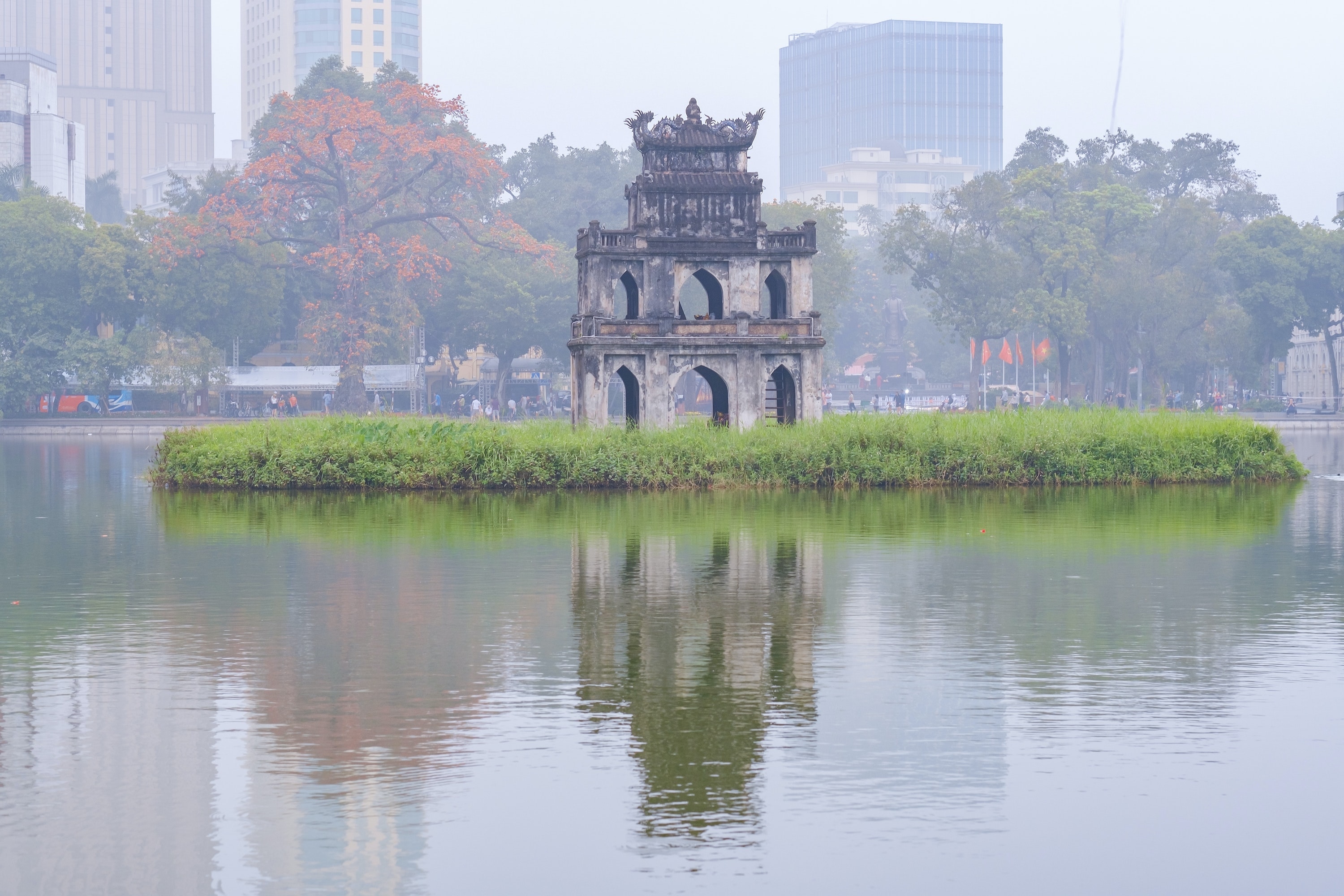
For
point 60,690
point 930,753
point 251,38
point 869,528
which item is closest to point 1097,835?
point 930,753

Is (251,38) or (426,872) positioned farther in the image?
(251,38)

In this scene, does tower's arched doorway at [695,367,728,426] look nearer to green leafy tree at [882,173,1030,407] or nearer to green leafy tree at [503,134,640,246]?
green leafy tree at [882,173,1030,407]

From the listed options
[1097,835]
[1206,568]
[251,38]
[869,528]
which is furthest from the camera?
[251,38]

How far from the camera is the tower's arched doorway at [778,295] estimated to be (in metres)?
46.7

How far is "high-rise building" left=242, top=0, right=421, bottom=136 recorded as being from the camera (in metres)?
184

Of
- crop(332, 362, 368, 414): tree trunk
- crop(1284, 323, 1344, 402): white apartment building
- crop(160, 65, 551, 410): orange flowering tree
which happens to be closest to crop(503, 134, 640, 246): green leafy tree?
crop(160, 65, 551, 410): orange flowering tree

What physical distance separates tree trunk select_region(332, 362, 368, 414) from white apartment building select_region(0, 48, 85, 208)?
167 feet

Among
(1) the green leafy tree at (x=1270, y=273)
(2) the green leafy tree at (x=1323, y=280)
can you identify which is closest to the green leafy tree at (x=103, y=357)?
(1) the green leafy tree at (x=1270, y=273)

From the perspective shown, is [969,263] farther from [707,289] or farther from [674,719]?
[674,719]

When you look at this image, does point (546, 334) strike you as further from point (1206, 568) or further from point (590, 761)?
point (590, 761)

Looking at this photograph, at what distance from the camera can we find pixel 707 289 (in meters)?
47.0

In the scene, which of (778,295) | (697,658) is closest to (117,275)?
Answer: (778,295)

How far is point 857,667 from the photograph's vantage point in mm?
13945

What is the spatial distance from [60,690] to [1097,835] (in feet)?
26.7
